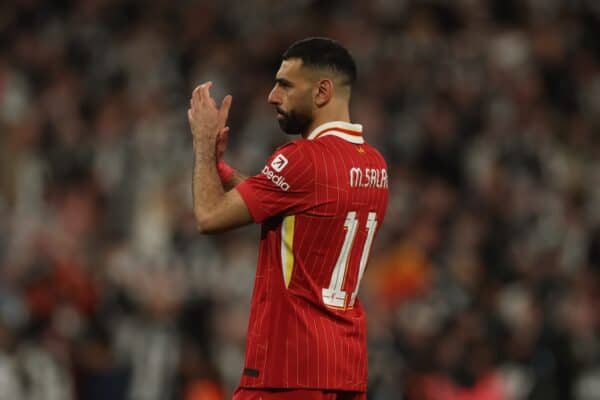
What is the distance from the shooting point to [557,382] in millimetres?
10000

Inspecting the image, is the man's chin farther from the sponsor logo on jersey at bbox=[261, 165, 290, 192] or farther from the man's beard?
the sponsor logo on jersey at bbox=[261, 165, 290, 192]

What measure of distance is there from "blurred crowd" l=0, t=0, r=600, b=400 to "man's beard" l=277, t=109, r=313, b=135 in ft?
13.8

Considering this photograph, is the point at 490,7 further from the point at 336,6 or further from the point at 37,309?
the point at 37,309

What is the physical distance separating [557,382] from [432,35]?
4.75 m

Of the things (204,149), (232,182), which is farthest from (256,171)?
(204,149)

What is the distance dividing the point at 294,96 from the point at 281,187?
1.21ft

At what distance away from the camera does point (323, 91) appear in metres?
5.20

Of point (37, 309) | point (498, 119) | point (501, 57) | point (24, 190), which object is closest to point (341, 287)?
point (37, 309)

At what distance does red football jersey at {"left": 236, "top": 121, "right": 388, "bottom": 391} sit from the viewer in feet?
16.6

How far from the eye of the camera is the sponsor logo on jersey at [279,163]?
5.04 meters

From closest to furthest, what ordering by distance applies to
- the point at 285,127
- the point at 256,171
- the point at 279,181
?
the point at 279,181 < the point at 285,127 < the point at 256,171

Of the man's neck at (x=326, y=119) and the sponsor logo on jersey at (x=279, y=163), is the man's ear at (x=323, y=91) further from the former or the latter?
the sponsor logo on jersey at (x=279, y=163)

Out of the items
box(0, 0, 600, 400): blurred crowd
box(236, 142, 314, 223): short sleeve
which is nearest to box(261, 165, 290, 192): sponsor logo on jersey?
box(236, 142, 314, 223): short sleeve

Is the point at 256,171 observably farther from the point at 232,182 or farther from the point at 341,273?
the point at 341,273
